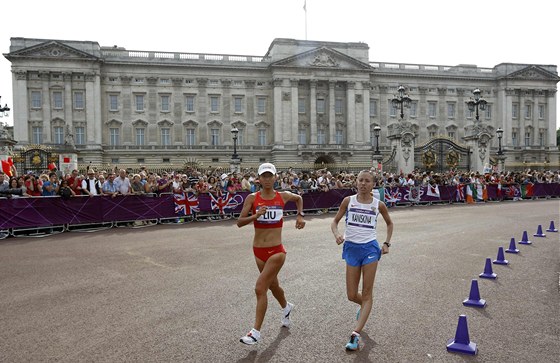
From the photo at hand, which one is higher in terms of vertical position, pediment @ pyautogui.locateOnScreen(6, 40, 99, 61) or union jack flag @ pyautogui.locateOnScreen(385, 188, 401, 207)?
pediment @ pyautogui.locateOnScreen(6, 40, 99, 61)

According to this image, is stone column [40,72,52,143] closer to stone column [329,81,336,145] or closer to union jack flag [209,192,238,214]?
stone column [329,81,336,145]

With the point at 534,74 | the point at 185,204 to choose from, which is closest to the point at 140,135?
the point at 185,204

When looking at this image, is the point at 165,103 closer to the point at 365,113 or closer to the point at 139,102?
the point at 139,102

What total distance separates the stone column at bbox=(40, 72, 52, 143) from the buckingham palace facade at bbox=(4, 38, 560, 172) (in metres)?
0.11

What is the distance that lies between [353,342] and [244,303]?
227 centimetres

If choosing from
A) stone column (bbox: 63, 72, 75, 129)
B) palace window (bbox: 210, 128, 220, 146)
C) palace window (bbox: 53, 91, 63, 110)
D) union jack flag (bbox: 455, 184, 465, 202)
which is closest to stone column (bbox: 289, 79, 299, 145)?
palace window (bbox: 210, 128, 220, 146)

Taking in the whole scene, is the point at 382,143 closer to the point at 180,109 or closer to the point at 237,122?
the point at 237,122

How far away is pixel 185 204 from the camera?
59.0 feet

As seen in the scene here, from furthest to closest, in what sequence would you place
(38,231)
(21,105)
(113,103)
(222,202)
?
(113,103)
(21,105)
(222,202)
(38,231)

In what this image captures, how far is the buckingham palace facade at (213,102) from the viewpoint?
5553cm

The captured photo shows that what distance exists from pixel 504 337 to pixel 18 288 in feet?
25.1

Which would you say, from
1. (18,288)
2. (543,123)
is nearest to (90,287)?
(18,288)

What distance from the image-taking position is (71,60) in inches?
2175

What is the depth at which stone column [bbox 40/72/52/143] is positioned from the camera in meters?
55.3
